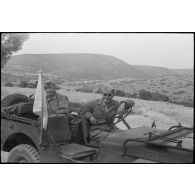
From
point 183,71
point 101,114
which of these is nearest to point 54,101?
point 101,114

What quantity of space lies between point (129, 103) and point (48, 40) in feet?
4.01

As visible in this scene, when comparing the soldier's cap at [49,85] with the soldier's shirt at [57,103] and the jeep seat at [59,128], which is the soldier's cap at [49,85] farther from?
the jeep seat at [59,128]

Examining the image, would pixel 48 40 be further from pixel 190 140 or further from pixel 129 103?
pixel 190 140

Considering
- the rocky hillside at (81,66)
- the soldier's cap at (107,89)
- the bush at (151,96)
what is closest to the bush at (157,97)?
the bush at (151,96)

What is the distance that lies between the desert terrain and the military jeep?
78 mm

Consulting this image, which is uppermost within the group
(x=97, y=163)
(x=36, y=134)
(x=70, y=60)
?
(x=70, y=60)

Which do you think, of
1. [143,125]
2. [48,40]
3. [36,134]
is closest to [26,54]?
[48,40]

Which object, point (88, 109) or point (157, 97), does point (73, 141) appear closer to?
point (88, 109)

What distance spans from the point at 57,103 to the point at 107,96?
64cm

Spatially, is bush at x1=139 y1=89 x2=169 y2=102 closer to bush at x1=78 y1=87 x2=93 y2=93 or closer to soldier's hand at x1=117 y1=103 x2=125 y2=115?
soldier's hand at x1=117 y1=103 x2=125 y2=115

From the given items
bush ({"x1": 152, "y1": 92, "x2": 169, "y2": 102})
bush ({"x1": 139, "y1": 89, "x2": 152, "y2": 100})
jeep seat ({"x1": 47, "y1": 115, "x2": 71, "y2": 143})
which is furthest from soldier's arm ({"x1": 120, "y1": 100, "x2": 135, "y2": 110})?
jeep seat ({"x1": 47, "y1": 115, "x2": 71, "y2": 143})

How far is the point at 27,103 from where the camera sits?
4.84 meters

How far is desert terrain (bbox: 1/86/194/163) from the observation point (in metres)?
4.37

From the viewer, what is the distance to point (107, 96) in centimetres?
452
